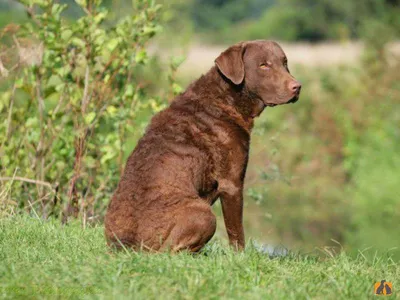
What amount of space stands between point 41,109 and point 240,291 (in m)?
4.80

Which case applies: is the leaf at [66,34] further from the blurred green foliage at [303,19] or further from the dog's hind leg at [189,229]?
the blurred green foliage at [303,19]

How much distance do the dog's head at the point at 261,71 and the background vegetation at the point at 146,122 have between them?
5.32 ft

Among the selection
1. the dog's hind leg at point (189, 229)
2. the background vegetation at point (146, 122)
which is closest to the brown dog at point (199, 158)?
the dog's hind leg at point (189, 229)

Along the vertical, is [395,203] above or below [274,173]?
below

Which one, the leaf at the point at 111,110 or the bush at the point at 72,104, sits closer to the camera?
the bush at the point at 72,104

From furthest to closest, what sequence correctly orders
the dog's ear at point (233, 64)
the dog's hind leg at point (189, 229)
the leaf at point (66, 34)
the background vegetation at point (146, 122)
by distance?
the background vegetation at point (146, 122)
the leaf at point (66, 34)
the dog's ear at point (233, 64)
the dog's hind leg at point (189, 229)

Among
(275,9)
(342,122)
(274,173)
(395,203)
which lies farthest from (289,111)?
(275,9)

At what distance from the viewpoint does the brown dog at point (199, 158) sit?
6.04 m

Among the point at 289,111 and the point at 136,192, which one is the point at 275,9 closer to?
the point at 289,111

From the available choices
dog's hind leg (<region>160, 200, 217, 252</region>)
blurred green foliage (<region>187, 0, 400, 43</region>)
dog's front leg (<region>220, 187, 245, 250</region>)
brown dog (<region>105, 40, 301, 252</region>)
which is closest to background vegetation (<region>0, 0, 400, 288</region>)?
blurred green foliage (<region>187, 0, 400, 43</region>)

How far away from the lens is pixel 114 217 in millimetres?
6176

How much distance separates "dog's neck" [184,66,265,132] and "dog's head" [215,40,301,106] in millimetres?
61

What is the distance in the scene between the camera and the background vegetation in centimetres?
891

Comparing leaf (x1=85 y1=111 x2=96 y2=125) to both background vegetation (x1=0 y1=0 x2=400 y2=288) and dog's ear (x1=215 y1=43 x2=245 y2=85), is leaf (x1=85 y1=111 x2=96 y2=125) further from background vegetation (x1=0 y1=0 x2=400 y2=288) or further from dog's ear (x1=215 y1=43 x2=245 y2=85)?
dog's ear (x1=215 y1=43 x2=245 y2=85)
